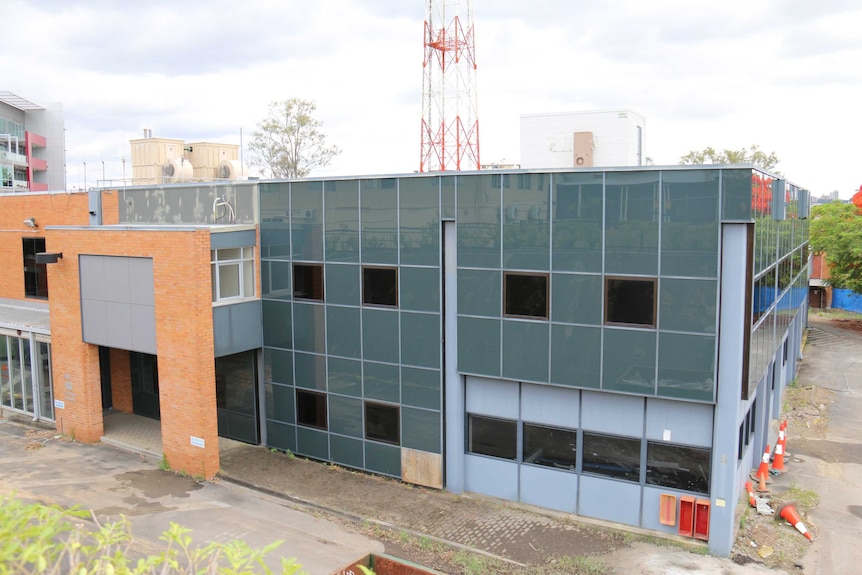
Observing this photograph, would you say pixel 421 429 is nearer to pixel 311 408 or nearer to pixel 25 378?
pixel 311 408

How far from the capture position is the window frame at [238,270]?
18.0 m

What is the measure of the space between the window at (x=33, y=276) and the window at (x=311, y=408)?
481 inches

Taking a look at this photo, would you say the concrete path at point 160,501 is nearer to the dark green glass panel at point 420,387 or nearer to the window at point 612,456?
the dark green glass panel at point 420,387

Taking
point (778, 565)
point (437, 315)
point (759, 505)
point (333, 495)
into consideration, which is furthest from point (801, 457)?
point (333, 495)

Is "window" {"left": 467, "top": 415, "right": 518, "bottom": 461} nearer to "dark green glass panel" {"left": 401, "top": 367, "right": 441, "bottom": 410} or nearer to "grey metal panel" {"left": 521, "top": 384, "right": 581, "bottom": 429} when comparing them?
"grey metal panel" {"left": 521, "top": 384, "right": 581, "bottom": 429}

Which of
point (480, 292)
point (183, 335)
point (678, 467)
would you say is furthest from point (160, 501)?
point (678, 467)

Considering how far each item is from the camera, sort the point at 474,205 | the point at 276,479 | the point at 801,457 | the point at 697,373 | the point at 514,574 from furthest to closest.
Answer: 1. the point at 801,457
2. the point at 276,479
3. the point at 474,205
4. the point at 697,373
5. the point at 514,574

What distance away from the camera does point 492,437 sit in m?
16.2

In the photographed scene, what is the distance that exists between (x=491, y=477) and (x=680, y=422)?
4565 millimetres

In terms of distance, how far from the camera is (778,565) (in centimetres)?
1319

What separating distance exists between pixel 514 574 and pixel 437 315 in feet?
19.9

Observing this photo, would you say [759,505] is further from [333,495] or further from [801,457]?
[333,495]

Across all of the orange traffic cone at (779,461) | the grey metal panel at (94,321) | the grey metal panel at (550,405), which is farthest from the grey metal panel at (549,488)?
the grey metal panel at (94,321)

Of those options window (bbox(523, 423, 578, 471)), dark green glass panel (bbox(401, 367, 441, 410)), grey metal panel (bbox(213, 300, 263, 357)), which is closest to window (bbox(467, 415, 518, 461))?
window (bbox(523, 423, 578, 471))
